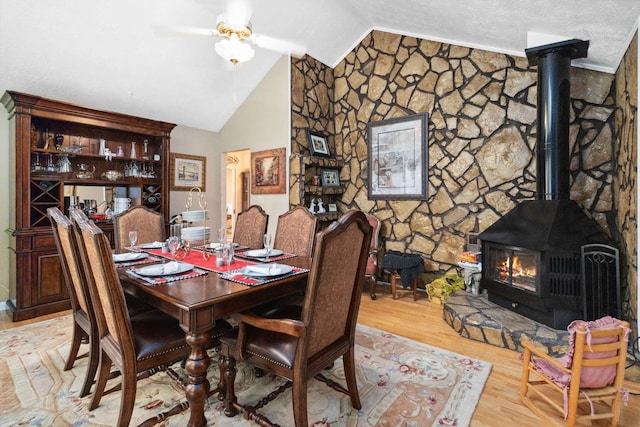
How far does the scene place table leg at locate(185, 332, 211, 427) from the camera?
154 cm

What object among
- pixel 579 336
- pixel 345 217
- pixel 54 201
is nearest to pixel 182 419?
pixel 345 217

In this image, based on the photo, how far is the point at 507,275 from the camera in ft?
9.71

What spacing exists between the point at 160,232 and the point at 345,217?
2482mm

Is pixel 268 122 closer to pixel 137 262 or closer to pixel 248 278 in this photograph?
pixel 137 262

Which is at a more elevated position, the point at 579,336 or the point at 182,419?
the point at 579,336

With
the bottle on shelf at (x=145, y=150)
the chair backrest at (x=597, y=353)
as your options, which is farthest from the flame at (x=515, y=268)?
the bottle on shelf at (x=145, y=150)

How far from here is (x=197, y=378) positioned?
61.6 inches

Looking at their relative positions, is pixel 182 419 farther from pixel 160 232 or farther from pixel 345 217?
pixel 160 232

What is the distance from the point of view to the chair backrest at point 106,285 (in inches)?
55.7

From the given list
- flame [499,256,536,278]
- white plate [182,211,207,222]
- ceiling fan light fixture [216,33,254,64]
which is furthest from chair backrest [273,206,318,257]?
flame [499,256,536,278]

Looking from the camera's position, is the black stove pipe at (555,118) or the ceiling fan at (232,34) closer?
the ceiling fan at (232,34)

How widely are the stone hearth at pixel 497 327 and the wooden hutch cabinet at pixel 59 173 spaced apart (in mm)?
3797

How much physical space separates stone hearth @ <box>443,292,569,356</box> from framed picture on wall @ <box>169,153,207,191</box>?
408cm

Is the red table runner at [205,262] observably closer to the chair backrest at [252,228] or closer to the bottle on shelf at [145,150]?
the chair backrest at [252,228]
